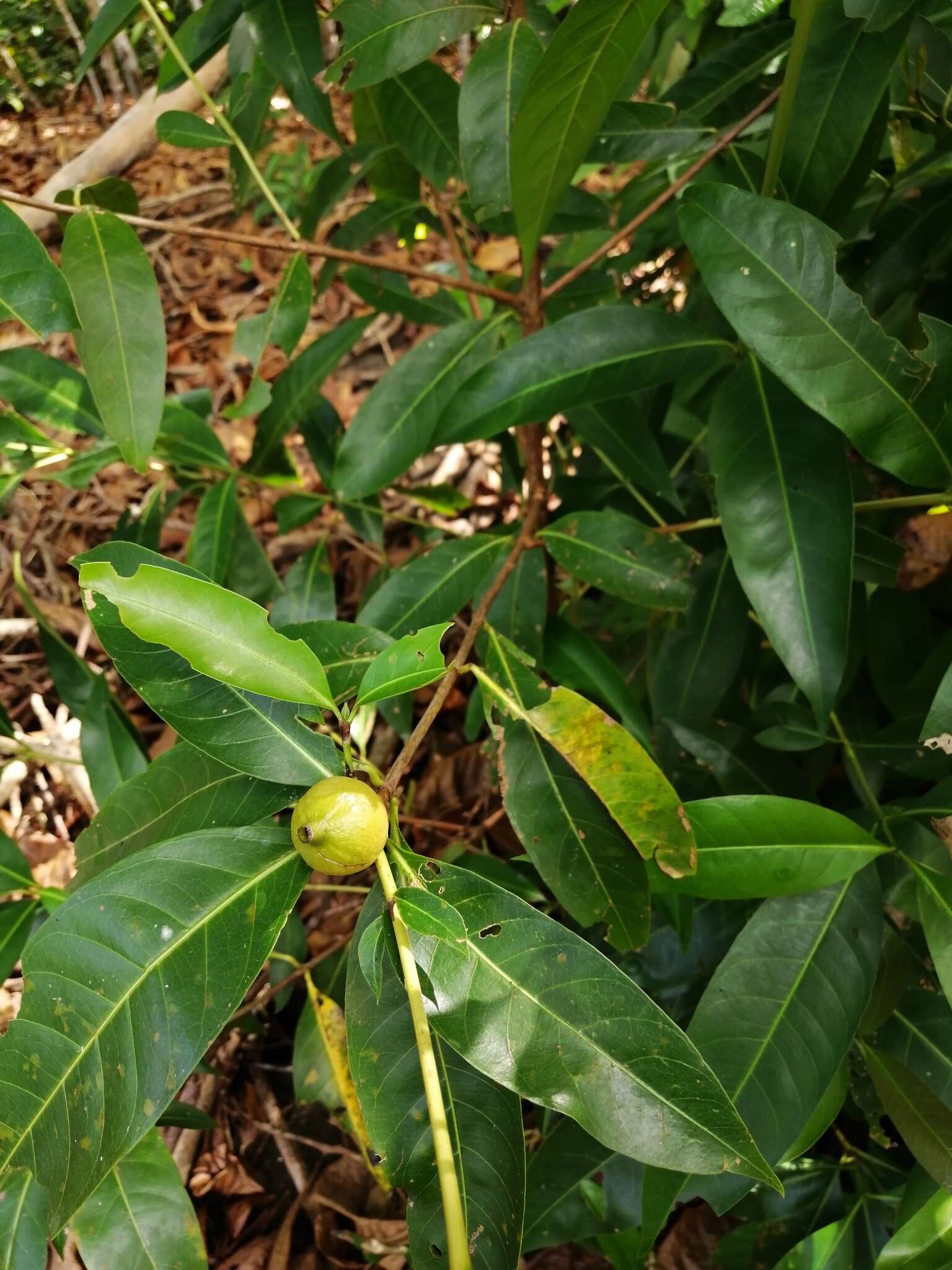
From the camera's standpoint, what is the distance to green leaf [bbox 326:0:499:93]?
0.82 m

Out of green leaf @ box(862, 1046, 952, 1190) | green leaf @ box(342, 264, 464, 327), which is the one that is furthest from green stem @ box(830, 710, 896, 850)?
green leaf @ box(342, 264, 464, 327)

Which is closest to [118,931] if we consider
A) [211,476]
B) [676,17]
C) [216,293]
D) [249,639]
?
[249,639]

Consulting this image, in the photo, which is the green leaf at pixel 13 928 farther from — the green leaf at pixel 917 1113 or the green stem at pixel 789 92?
the green stem at pixel 789 92

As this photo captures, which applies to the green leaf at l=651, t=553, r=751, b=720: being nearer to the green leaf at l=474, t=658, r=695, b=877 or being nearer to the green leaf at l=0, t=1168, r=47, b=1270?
the green leaf at l=474, t=658, r=695, b=877

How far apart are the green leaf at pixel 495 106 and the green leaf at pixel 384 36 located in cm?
5

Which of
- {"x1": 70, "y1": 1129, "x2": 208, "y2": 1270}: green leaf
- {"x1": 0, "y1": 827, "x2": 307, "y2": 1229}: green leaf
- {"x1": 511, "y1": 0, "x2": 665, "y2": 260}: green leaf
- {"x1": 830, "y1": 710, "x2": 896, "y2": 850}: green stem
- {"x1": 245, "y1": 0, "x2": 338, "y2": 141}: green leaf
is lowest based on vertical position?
{"x1": 70, "y1": 1129, "x2": 208, "y2": 1270}: green leaf

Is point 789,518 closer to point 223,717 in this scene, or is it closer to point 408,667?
point 408,667

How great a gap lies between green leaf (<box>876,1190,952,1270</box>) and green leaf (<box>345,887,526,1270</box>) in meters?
0.30

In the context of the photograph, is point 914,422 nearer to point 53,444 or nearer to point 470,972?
point 470,972

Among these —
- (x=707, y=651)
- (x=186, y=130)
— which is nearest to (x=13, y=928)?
(x=707, y=651)

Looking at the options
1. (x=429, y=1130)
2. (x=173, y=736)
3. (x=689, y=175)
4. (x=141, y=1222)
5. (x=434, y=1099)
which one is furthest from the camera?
(x=173, y=736)

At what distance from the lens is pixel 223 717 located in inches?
24.4

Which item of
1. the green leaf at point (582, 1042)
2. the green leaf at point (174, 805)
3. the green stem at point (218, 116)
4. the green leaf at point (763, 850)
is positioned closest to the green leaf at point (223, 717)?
the green leaf at point (174, 805)

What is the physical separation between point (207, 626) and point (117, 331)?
1.66 ft
